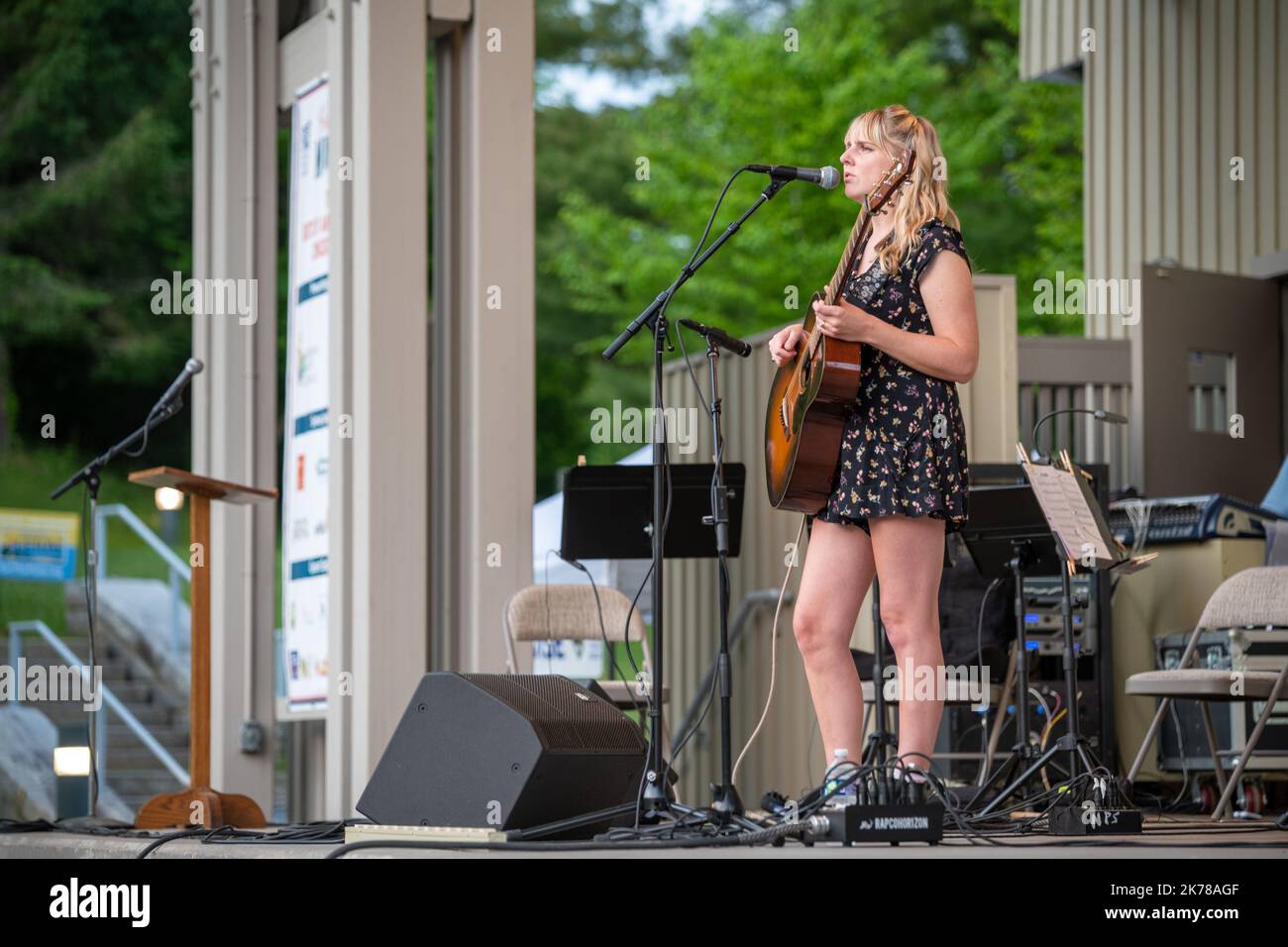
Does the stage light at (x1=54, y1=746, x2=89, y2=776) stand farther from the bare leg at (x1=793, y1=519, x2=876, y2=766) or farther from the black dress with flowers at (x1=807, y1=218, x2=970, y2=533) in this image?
the black dress with flowers at (x1=807, y1=218, x2=970, y2=533)

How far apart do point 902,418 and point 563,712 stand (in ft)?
3.69

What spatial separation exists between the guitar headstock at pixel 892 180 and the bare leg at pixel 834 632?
2.66 feet

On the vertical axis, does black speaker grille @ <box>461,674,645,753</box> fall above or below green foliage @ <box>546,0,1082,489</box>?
below

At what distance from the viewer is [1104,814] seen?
176 inches

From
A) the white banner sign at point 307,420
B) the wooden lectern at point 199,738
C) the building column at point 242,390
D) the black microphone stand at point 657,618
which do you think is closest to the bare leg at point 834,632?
the black microphone stand at point 657,618

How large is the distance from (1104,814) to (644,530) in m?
1.88

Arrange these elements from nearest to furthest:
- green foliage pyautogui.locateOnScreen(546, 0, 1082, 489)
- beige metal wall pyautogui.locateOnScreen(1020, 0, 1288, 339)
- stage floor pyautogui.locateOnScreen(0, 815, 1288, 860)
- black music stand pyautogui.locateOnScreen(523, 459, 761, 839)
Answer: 1. stage floor pyautogui.locateOnScreen(0, 815, 1288, 860)
2. black music stand pyautogui.locateOnScreen(523, 459, 761, 839)
3. beige metal wall pyautogui.locateOnScreen(1020, 0, 1288, 339)
4. green foliage pyautogui.locateOnScreen(546, 0, 1082, 489)

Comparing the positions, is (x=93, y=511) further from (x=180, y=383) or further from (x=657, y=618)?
(x=657, y=618)

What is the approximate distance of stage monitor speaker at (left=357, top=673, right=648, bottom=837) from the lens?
13.4 ft

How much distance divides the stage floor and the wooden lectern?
1.42ft

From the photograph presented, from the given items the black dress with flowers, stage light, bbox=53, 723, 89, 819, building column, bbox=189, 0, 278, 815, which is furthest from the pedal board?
building column, bbox=189, 0, 278, 815

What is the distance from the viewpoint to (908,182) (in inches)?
167

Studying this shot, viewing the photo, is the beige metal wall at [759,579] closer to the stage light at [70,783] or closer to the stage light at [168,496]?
the stage light at [168,496]
